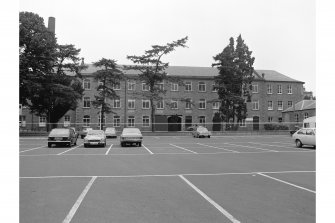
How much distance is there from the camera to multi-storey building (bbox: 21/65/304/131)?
209ft

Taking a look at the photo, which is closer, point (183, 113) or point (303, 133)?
point (303, 133)

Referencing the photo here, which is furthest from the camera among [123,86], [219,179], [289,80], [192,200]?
[289,80]

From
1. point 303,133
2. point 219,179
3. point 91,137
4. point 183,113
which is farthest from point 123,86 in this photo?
point 219,179

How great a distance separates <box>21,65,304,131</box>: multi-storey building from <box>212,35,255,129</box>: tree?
2.97 m

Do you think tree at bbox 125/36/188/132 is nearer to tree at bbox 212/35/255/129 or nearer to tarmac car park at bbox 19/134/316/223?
tree at bbox 212/35/255/129

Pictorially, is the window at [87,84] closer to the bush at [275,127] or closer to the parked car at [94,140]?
the bush at [275,127]

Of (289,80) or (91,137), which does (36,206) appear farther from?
(289,80)

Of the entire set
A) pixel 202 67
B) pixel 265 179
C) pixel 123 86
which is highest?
pixel 202 67

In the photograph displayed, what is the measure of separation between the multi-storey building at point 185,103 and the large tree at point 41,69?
1240 cm

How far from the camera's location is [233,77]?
6034 centimetres

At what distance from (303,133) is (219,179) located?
17.7 metres

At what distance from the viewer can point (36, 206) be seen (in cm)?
701

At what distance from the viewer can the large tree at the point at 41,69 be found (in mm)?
44406

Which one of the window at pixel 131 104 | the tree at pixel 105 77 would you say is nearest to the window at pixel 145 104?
the window at pixel 131 104
